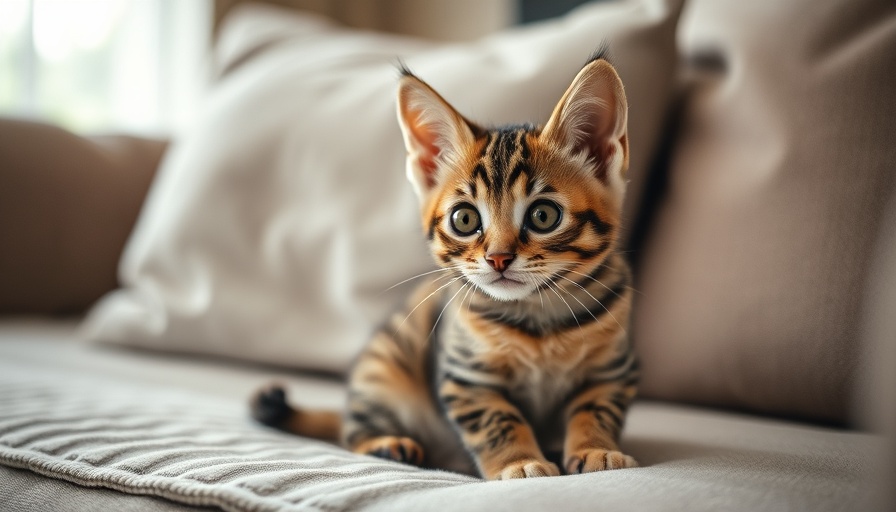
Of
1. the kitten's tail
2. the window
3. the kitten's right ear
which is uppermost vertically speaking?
the window

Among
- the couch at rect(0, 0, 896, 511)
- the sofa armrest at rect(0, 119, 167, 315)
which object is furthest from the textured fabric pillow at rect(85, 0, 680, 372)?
the sofa armrest at rect(0, 119, 167, 315)

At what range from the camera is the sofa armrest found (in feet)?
4.35

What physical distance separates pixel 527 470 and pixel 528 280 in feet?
0.54

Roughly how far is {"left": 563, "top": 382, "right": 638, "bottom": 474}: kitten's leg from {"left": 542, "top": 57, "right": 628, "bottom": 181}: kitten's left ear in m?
0.22

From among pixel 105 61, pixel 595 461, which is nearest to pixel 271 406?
pixel 595 461

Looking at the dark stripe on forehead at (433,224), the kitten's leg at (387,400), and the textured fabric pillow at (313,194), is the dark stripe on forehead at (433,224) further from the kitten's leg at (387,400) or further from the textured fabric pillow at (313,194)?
the textured fabric pillow at (313,194)

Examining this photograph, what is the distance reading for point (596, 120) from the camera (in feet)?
2.00

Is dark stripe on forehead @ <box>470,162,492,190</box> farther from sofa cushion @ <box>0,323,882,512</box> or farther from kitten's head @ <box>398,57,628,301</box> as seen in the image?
sofa cushion @ <box>0,323,882,512</box>

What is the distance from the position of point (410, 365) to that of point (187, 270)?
0.54 meters

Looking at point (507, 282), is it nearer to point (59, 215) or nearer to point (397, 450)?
point (397, 450)

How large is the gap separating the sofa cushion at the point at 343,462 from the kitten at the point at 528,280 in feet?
0.20

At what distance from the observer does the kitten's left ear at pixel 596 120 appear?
1.86 ft

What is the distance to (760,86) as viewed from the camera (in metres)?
0.84

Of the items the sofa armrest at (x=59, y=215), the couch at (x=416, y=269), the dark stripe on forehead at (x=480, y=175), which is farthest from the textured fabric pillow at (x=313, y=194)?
the dark stripe on forehead at (x=480, y=175)
